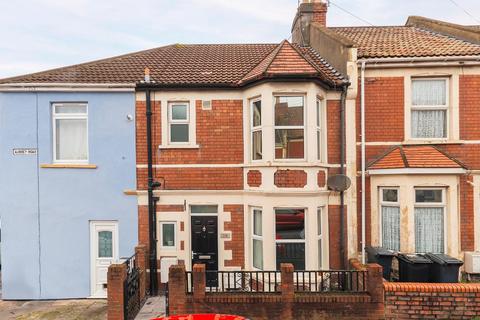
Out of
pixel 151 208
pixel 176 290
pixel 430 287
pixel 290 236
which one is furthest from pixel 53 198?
pixel 430 287

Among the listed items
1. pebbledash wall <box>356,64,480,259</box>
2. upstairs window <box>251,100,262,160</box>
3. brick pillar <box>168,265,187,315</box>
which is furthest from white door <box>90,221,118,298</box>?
pebbledash wall <box>356,64,480,259</box>

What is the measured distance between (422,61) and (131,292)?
357 inches

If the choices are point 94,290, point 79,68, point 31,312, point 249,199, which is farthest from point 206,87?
point 31,312

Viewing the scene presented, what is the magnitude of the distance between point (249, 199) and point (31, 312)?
19.4ft

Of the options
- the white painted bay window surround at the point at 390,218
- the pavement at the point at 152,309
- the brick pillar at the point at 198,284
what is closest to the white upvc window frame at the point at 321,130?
the white painted bay window surround at the point at 390,218

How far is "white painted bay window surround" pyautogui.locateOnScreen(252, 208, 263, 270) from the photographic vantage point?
8.40 metres

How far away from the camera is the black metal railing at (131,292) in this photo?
6879mm

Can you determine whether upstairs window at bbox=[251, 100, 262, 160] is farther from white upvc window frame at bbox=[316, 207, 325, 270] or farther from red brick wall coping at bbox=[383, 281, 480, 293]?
red brick wall coping at bbox=[383, 281, 480, 293]

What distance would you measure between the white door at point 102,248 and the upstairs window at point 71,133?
6.15ft

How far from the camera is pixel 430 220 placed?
8.42m

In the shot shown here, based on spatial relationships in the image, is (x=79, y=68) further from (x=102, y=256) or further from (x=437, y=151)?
(x=437, y=151)

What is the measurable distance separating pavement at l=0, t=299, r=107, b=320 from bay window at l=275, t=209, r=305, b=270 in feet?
14.5

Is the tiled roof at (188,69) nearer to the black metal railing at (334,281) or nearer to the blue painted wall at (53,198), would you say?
the blue painted wall at (53,198)

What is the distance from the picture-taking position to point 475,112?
858 centimetres
